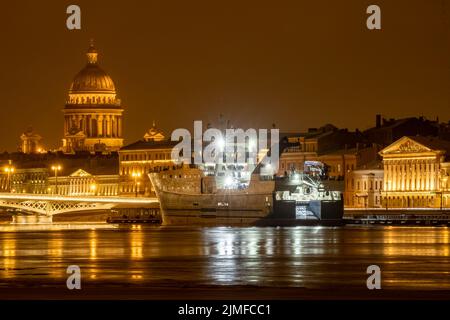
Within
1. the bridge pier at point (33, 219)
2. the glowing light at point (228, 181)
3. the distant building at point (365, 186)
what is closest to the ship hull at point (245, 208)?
the glowing light at point (228, 181)

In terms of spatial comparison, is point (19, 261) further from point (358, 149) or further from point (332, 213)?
point (358, 149)

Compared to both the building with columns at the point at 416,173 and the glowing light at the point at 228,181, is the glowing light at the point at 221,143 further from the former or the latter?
the building with columns at the point at 416,173

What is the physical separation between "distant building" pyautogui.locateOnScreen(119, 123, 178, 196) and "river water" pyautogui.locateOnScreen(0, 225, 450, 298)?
101m

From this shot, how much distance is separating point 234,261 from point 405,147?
303 ft

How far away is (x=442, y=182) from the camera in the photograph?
14300 centimetres

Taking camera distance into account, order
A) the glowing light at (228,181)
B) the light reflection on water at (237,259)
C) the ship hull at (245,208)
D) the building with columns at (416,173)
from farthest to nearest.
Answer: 1. the building with columns at (416,173)
2. the glowing light at (228,181)
3. the ship hull at (245,208)
4. the light reflection on water at (237,259)

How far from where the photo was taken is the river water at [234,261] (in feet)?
153

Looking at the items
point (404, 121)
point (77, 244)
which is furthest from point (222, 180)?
point (404, 121)

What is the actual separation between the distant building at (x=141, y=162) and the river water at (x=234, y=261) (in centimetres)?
10063

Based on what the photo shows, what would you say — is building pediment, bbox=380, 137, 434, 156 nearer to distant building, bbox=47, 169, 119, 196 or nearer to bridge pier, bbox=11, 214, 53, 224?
bridge pier, bbox=11, 214, 53, 224

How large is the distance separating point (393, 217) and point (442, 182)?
24.1 m

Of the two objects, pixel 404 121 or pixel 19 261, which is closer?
pixel 19 261

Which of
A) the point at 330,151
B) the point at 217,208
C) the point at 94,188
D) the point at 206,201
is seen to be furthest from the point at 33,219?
the point at 94,188
